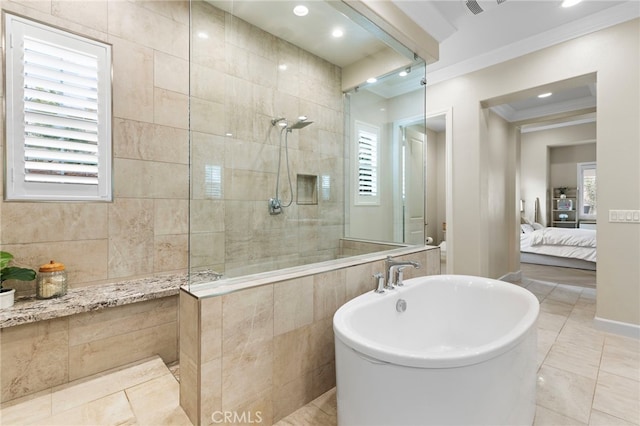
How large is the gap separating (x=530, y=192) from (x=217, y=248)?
27.5 feet

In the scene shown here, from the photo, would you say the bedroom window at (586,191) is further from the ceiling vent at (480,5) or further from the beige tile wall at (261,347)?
the beige tile wall at (261,347)

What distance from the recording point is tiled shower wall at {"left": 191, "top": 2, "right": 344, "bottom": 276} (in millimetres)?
1898

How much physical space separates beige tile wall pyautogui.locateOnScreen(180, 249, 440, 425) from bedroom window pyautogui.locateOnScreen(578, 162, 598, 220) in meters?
8.46

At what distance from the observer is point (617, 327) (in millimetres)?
2613

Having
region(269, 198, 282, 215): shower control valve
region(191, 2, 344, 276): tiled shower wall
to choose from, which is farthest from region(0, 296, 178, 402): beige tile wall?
region(269, 198, 282, 215): shower control valve

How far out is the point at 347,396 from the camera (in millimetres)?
1231

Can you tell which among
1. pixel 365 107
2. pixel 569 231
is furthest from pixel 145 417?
pixel 569 231

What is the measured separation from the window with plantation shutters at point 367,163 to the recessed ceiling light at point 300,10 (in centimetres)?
116

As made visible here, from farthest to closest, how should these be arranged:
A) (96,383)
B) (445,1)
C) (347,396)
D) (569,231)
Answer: (569,231) < (445,1) < (96,383) < (347,396)

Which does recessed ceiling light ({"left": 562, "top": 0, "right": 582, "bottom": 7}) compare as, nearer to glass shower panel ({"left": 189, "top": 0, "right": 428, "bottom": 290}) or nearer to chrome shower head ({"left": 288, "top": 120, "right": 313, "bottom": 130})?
glass shower panel ({"left": 189, "top": 0, "right": 428, "bottom": 290})

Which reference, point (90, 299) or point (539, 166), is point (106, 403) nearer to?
point (90, 299)

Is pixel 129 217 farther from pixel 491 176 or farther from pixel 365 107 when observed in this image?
pixel 491 176

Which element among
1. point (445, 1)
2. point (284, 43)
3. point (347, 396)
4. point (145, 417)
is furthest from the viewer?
point (284, 43)

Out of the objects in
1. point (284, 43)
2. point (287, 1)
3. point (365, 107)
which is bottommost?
point (365, 107)
